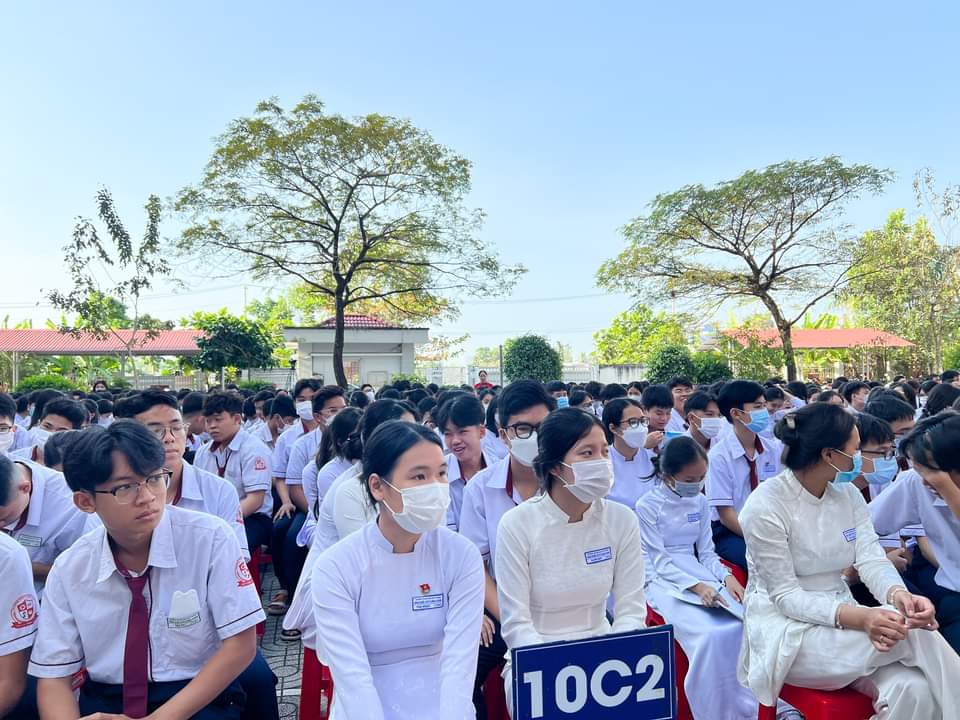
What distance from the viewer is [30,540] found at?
3.00 metres

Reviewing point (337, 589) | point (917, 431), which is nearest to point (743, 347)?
point (917, 431)

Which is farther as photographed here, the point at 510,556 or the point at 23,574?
the point at 510,556

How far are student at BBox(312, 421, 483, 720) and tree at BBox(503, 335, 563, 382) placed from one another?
16.3 m

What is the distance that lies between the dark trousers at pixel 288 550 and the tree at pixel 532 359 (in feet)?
44.7

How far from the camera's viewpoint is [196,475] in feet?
11.4

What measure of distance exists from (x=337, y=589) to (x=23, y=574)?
3.21ft

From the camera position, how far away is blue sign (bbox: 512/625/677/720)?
1888 mm

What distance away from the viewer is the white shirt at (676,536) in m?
3.50

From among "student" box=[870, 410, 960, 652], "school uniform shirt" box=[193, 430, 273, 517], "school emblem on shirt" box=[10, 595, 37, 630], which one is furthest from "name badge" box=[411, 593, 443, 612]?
"school uniform shirt" box=[193, 430, 273, 517]

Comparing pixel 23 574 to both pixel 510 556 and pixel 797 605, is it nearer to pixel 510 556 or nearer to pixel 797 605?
pixel 510 556

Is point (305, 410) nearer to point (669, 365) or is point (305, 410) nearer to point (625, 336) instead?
point (669, 365)

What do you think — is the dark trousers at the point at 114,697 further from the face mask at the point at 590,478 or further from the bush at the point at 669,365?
the bush at the point at 669,365

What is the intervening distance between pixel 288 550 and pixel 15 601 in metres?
2.87

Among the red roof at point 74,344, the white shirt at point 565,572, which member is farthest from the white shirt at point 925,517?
the red roof at point 74,344
